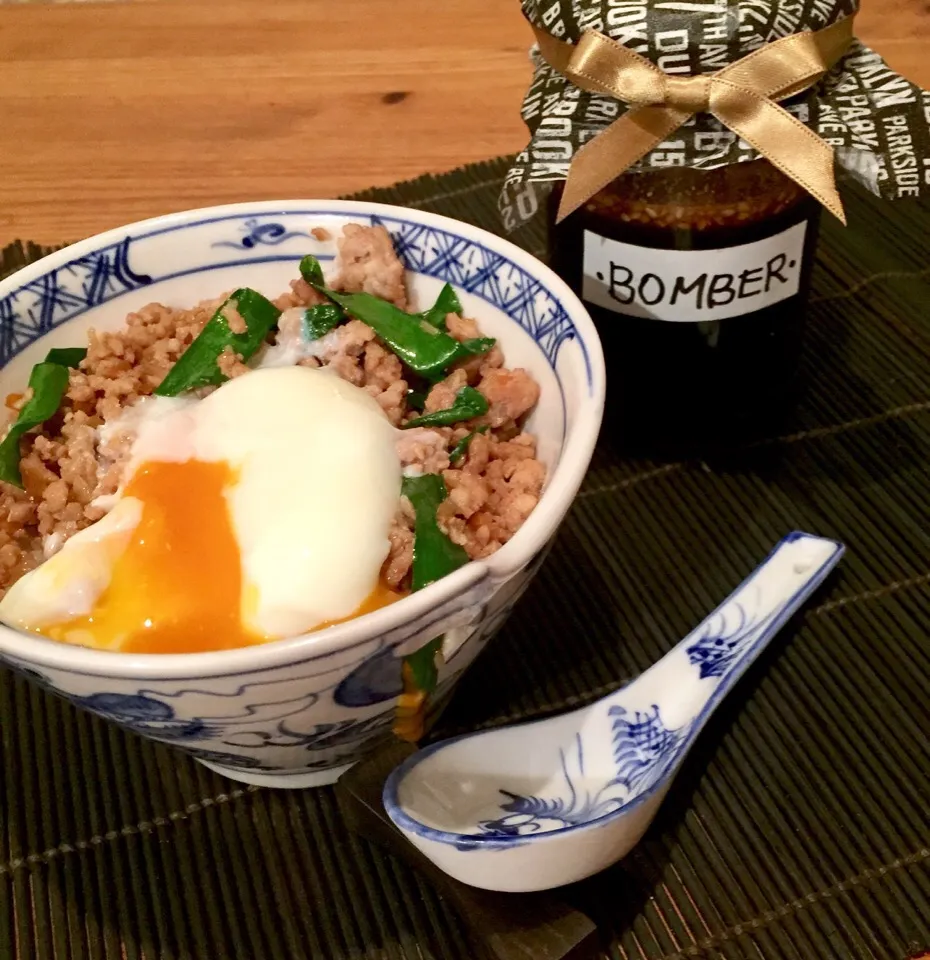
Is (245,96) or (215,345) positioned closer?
(215,345)

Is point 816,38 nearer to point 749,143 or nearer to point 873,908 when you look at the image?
point 749,143

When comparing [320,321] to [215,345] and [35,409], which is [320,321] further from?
[35,409]

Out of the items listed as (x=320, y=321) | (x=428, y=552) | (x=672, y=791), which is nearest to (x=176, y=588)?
(x=428, y=552)

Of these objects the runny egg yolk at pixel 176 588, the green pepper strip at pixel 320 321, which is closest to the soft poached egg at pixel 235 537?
the runny egg yolk at pixel 176 588

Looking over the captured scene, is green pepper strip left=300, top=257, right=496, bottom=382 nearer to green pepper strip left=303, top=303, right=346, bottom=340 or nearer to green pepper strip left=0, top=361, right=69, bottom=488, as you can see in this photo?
green pepper strip left=303, top=303, right=346, bottom=340

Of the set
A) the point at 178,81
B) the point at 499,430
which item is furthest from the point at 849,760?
the point at 178,81

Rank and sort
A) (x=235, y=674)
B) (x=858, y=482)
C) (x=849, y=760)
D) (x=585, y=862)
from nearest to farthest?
1. (x=235, y=674)
2. (x=585, y=862)
3. (x=849, y=760)
4. (x=858, y=482)


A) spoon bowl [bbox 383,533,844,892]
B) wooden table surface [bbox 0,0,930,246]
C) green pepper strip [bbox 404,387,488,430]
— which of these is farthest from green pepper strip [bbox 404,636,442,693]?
wooden table surface [bbox 0,0,930,246]
